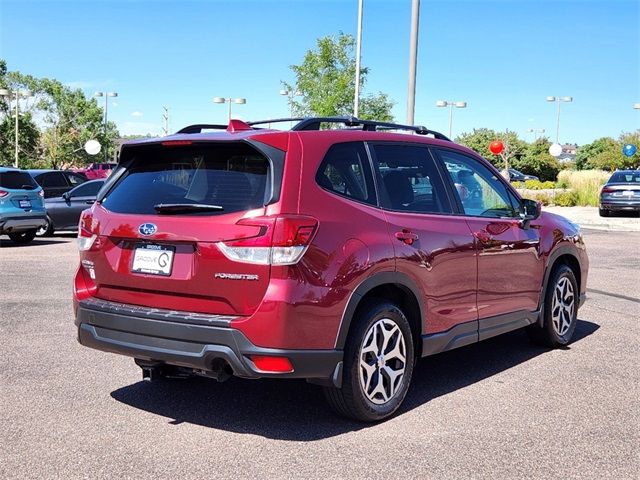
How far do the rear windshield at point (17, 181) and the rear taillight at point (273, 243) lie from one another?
13.0 metres

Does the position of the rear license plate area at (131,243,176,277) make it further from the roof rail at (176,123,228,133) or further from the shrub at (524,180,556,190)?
the shrub at (524,180,556,190)

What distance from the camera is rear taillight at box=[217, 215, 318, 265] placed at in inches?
158

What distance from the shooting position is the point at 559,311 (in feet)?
22.0

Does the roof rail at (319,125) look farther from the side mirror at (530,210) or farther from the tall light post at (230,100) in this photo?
the tall light post at (230,100)

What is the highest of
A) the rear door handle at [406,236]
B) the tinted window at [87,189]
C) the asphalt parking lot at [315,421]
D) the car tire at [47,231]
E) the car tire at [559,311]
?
the rear door handle at [406,236]

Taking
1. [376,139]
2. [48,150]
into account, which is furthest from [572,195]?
[48,150]

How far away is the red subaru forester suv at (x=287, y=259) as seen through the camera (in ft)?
13.3

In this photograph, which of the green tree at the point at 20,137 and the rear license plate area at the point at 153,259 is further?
the green tree at the point at 20,137

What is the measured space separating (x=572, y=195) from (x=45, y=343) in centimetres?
2862

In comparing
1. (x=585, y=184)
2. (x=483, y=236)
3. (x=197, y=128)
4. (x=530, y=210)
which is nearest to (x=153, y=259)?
(x=197, y=128)

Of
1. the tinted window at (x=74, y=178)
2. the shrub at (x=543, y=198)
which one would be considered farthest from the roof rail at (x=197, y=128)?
the shrub at (x=543, y=198)

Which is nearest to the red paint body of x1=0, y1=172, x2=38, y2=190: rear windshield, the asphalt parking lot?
the asphalt parking lot

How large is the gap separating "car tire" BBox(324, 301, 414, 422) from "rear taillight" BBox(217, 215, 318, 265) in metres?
0.68

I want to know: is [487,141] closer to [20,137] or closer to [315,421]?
[20,137]
